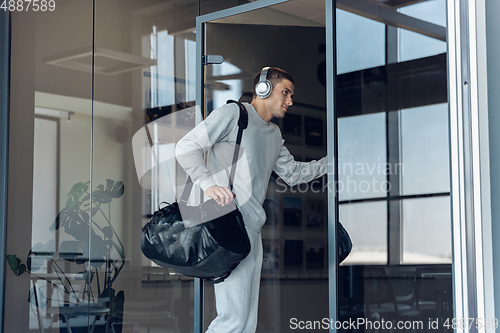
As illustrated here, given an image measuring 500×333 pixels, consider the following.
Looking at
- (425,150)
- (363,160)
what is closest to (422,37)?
(425,150)

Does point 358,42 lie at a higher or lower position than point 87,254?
higher

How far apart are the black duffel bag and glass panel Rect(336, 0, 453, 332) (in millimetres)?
715

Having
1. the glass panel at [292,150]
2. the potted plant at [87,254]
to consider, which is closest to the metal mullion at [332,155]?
the glass panel at [292,150]

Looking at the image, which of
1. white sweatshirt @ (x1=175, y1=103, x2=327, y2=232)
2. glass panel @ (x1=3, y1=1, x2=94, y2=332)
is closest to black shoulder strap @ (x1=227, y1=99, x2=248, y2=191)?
white sweatshirt @ (x1=175, y1=103, x2=327, y2=232)

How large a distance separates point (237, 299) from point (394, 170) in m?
1.19

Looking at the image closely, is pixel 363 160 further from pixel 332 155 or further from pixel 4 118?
pixel 4 118

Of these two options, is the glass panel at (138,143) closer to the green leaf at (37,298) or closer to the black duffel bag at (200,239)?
the green leaf at (37,298)

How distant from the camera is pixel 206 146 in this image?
8.23 feet

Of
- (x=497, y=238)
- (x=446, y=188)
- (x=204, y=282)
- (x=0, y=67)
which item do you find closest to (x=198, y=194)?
(x=204, y=282)

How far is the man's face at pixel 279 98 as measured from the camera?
2.70 m

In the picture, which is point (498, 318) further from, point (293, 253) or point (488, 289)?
point (293, 253)

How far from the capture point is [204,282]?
10.5ft

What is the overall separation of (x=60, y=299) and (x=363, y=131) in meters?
2.35
